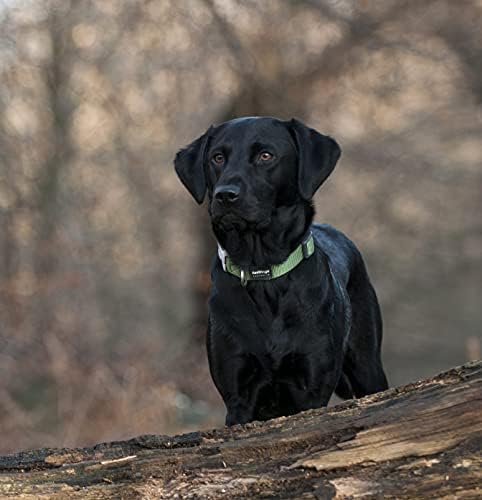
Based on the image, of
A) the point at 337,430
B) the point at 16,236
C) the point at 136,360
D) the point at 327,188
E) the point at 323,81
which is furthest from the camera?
the point at 327,188

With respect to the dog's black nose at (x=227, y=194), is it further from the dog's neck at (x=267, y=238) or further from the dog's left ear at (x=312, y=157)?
the dog's left ear at (x=312, y=157)

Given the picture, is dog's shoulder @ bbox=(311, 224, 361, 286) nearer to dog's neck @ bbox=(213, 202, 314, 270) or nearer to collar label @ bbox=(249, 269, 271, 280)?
dog's neck @ bbox=(213, 202, 314, 270)

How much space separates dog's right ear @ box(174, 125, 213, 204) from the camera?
5.07 m

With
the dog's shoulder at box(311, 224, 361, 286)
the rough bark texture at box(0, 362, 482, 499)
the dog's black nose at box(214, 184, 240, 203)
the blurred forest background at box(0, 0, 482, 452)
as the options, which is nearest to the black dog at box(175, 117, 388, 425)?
the dog's black nose at box(214, 184, 240, 203)

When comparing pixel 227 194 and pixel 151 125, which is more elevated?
pixel 151 125

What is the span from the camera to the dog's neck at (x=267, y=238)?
4754 mm

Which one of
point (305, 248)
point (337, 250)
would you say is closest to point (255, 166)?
point (305, 248)

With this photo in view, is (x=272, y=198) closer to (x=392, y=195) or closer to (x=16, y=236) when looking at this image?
(x=16, y=236)

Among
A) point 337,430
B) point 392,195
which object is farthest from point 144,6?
point 337,430

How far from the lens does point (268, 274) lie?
15.5 feet

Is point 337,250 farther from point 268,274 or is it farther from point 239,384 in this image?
point 239,384

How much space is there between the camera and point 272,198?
476 cm

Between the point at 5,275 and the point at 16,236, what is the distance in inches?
32.6

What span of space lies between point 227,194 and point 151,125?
466 inches
